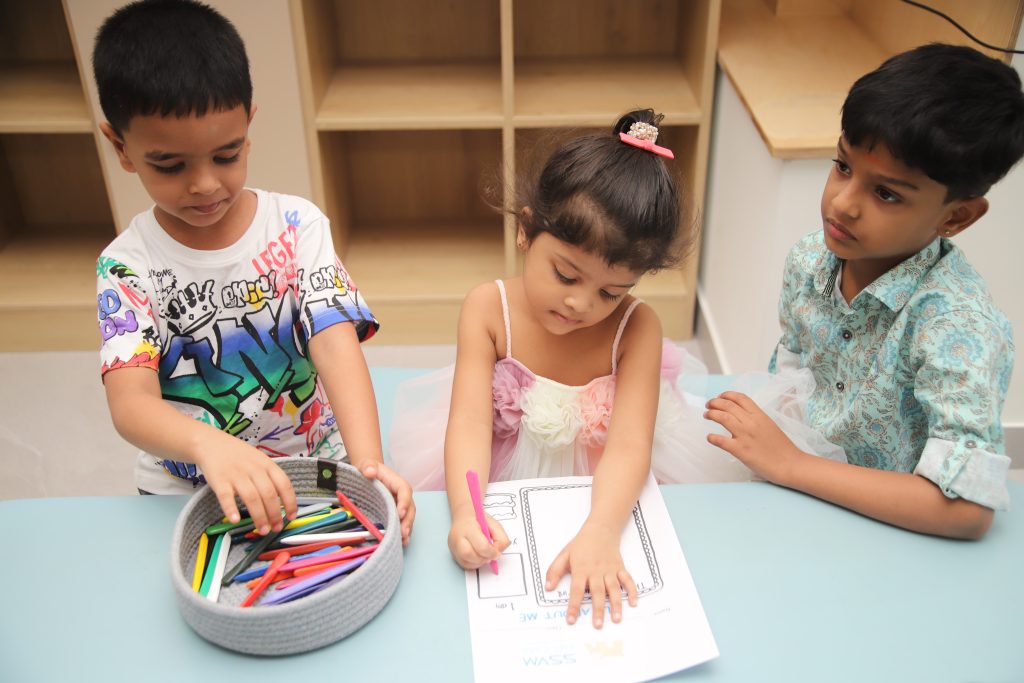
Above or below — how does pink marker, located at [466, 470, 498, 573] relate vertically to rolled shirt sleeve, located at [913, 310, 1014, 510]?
below

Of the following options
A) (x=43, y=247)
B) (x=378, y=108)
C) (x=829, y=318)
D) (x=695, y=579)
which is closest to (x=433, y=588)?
(x=695, y=579)

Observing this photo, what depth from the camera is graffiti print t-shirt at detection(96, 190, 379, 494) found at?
3.09 ft

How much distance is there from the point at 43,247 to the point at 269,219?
176 cm

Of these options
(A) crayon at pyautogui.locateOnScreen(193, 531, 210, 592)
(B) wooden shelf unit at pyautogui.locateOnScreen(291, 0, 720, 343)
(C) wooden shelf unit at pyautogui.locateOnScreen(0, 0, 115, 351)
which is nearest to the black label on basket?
(A) crayon at pyautogui.locateOnScreen(193, 531, 210, 592)

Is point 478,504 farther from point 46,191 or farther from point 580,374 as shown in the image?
point 46,191

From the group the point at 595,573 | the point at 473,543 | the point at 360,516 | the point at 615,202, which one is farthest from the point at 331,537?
the point at 615,202

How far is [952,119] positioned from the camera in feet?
2.87

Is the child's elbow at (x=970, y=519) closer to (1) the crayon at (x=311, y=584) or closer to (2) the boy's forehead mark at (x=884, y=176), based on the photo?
(2) the boy's forehead mark at (x=884, y=176)

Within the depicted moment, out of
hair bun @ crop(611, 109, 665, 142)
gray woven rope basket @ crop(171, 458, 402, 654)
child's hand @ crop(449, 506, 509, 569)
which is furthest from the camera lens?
hair bun @ crop(611, 109, 665, 142)

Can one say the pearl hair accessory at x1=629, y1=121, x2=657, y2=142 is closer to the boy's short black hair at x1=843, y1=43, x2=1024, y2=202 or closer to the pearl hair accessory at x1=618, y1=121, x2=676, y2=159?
the pearl hair accessory at x1=618, y1=121, x2=676, y2=159

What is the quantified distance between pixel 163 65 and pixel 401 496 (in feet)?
1.65

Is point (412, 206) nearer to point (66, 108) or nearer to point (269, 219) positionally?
point (66, 108)

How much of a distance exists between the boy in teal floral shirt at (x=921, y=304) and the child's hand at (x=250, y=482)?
496 millimetres

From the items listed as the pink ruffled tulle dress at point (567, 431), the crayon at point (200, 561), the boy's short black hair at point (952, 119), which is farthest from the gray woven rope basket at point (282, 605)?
the boy's short black hair at point (952, 119)
